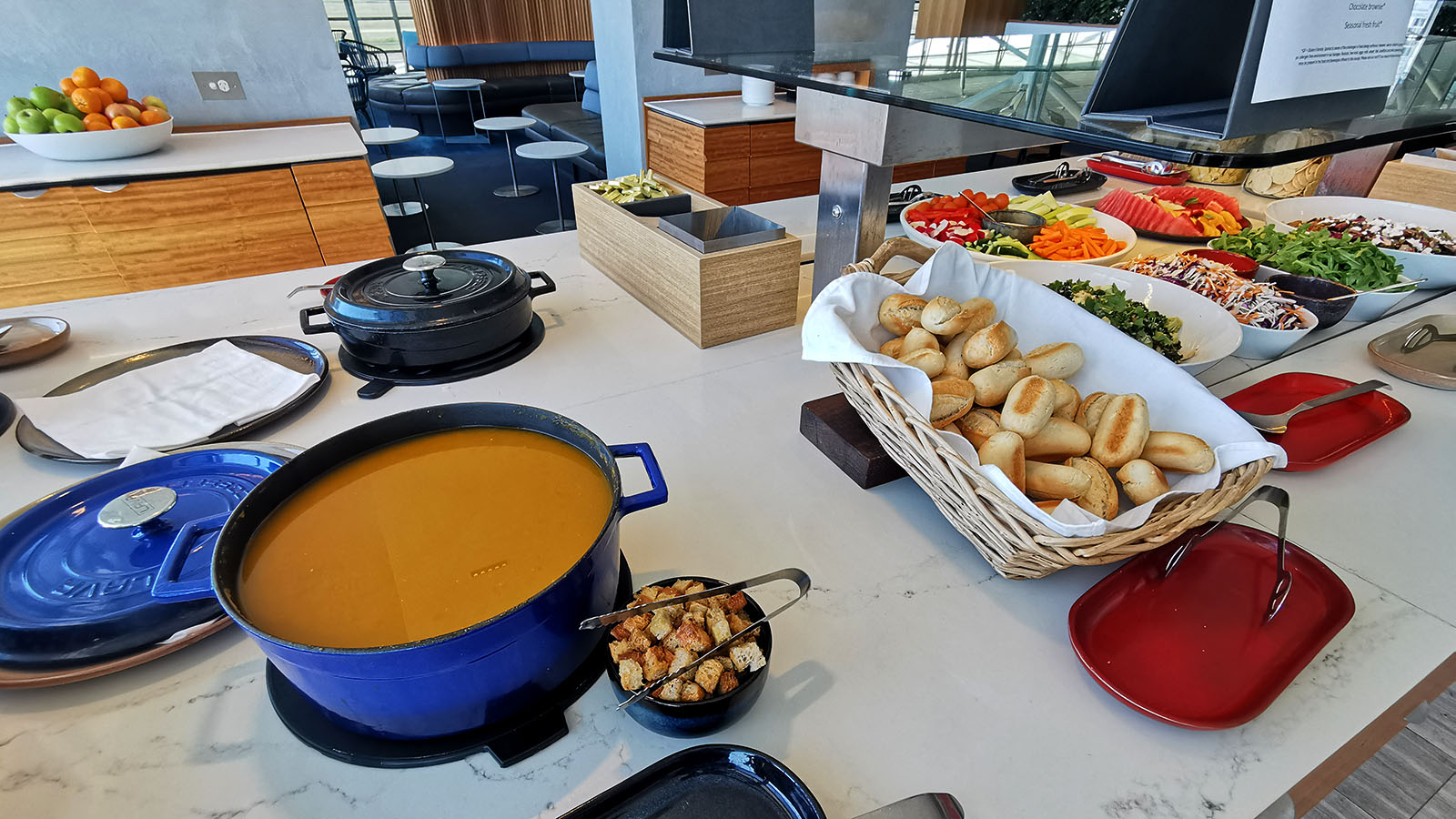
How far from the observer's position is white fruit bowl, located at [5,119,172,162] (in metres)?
2.09

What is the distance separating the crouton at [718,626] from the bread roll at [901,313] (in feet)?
1.44

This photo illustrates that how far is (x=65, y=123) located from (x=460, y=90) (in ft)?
16.9

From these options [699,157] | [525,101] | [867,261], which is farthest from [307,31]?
[525,101]

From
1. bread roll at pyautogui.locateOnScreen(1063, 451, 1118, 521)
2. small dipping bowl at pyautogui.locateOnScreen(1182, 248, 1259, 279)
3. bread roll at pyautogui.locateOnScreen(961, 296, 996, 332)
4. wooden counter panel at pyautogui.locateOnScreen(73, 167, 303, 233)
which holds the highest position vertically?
bread roll at pyautogui.locateOnScreen(961, 296, 996, 332)

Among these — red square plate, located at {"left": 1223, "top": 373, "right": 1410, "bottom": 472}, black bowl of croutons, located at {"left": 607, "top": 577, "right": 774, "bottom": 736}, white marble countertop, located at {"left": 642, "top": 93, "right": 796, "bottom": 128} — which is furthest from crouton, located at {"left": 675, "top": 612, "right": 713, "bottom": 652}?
white marble countertop, located at {"left": 642, "top": 93, "right": 796, "bottom": 128}

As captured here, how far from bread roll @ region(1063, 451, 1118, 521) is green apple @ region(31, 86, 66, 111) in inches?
121

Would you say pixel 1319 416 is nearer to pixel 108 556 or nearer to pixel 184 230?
pixel 108 556

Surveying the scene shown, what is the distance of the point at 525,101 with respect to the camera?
7.36m

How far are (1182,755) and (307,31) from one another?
3.65 meters

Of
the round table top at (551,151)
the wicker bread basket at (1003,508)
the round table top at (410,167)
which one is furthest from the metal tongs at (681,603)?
the round table top at (551,151)

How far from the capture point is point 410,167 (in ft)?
11.8

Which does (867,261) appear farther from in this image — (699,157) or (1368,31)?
(699,157)

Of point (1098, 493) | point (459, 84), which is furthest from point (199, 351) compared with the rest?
point (459, 84)

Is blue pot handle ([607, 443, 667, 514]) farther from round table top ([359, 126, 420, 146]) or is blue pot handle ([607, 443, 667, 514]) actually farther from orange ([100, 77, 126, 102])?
round table top ([359, 126, 420, 146])
